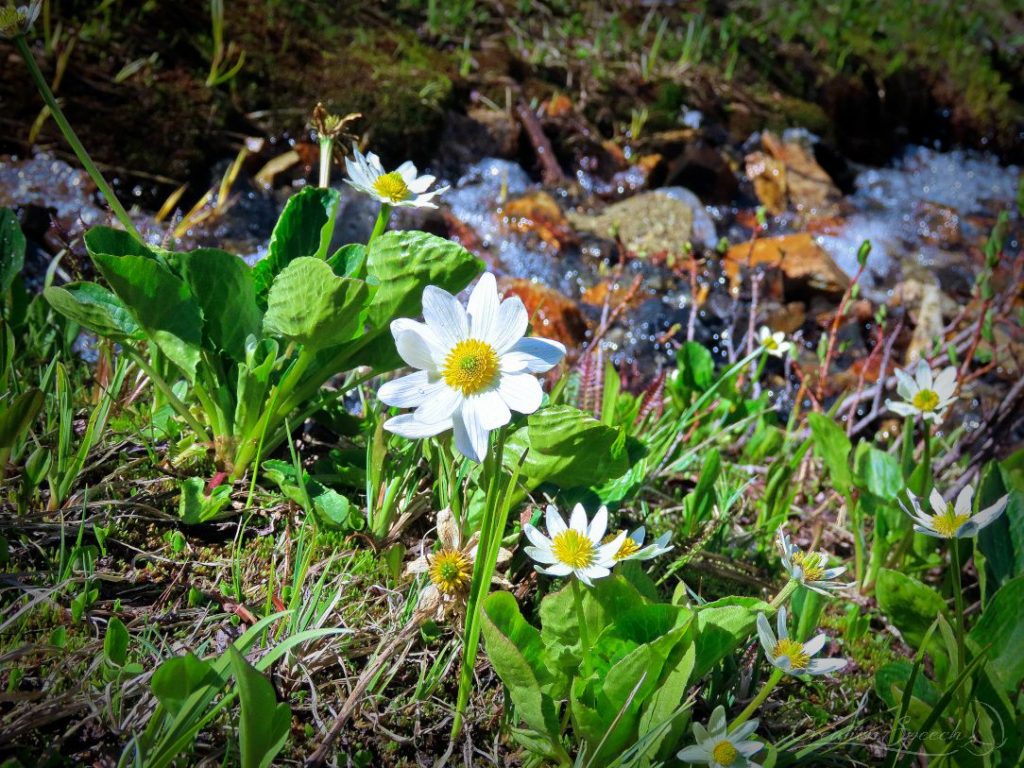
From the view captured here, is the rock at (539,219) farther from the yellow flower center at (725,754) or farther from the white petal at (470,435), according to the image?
the yellow flower center at (725,754)

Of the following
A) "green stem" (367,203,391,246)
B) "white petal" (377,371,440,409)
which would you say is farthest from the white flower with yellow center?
"green stem" (367,203,391,246)

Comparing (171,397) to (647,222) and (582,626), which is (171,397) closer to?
(582,626)

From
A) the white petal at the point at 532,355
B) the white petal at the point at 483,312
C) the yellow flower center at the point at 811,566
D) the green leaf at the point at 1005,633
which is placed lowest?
the green leaf at the point at 1005,633

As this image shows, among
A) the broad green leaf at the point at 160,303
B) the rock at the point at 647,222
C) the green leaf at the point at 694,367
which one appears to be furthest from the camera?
the rock at the point at 647,222

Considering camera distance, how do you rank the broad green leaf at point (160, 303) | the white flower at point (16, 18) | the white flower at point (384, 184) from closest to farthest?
the white flower at point (16, 18) < the broad green leaf at point (160, 303) < the white flower at point (384, 184)

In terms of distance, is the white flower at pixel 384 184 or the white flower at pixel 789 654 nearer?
the white flower at pixel 789 654

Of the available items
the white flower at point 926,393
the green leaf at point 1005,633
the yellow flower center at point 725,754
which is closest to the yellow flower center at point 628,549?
the yellow flower center at point 725,754
